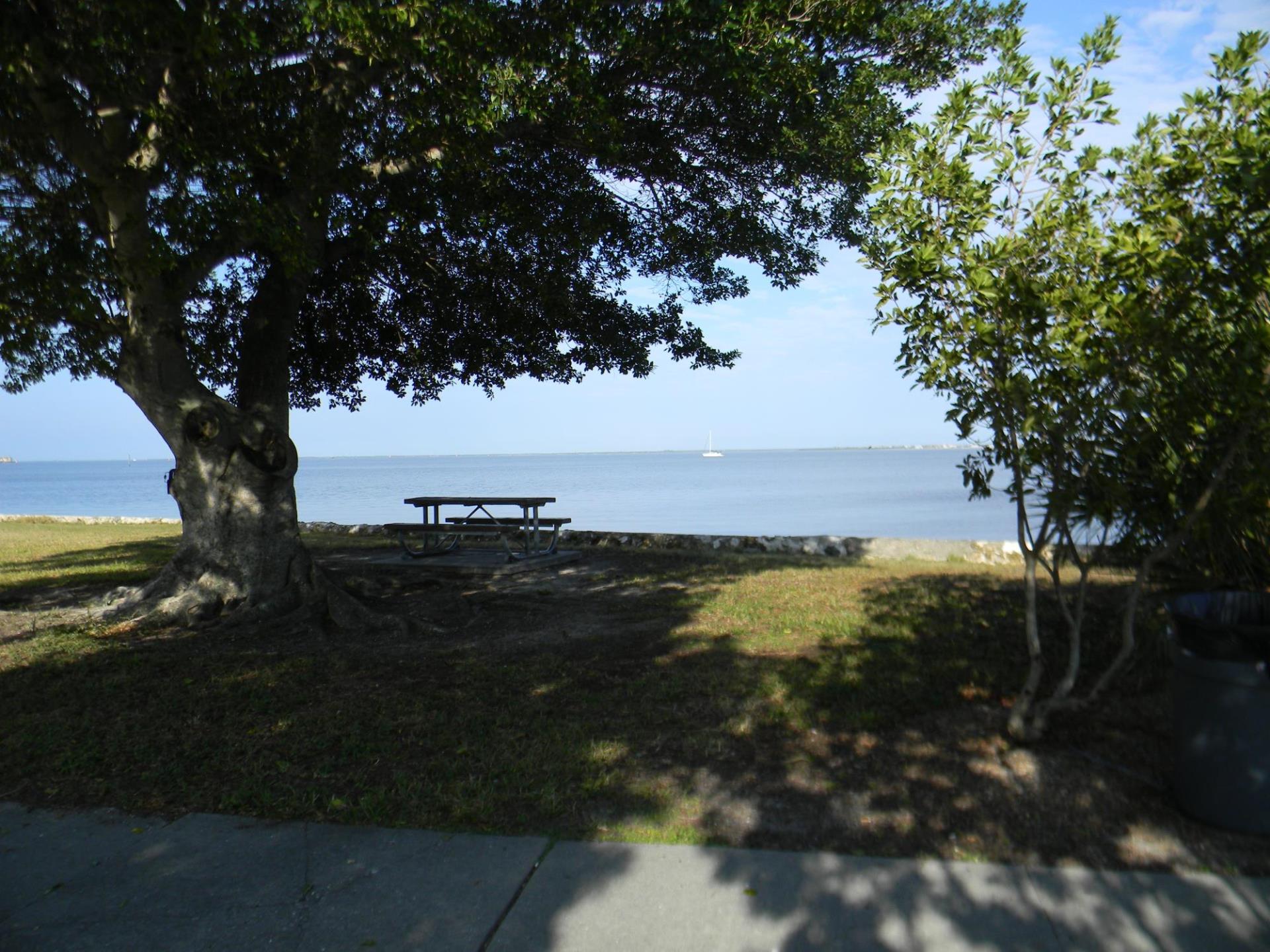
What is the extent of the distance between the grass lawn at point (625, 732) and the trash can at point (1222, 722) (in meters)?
0.14

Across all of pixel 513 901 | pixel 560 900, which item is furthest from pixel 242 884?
pixel 560 900

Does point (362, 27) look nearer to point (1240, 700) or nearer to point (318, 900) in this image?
point (318, 900)

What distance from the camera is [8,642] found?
718 centimetres

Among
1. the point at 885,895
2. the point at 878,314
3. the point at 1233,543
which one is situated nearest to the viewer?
the point at 885,895

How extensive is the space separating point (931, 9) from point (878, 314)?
5.57 metres

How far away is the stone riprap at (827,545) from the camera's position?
42.7ft

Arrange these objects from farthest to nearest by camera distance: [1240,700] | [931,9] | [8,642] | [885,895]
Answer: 1. [931,9]
2. [8,642]
3. [1240,700]
4. [885,895]

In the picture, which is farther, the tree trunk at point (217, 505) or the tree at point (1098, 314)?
the tree trunk at point (217, 505)

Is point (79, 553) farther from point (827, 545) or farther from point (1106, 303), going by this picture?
point (1106, 303)

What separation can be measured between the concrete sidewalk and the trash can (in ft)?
1.40

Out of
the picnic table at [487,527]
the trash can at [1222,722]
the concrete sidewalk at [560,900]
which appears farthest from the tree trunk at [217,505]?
the trash can at [1222,722]

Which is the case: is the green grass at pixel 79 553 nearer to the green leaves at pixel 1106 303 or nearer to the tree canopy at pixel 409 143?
the tree canopy at pixel 409 143

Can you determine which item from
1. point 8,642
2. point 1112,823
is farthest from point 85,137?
point 1112,823

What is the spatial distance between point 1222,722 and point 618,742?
2756 mm
